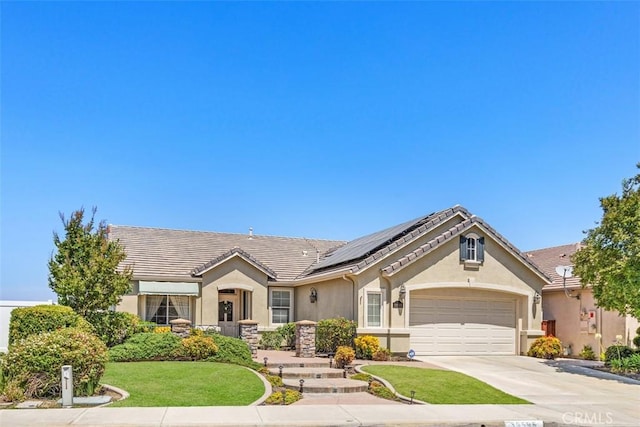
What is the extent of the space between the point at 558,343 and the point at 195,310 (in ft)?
48.1

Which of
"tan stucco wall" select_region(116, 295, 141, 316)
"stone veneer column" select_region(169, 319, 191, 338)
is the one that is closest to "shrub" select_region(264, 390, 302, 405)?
"stone veneer column" select_region(169, 319, 191, 338)

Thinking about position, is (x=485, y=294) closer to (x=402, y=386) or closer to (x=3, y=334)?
(x=402, y=386)

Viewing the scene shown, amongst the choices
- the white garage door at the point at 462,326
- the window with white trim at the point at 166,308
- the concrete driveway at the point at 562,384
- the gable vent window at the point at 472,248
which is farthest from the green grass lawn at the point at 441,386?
the window with white trim at the point at 166,308

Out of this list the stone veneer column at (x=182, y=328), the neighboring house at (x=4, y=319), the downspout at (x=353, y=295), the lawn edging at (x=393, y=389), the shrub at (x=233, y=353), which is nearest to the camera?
the lawn edging at (x=393, y=389)

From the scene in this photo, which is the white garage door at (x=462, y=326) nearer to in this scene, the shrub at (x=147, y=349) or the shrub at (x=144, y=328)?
the shrub at (x=147, y=349)

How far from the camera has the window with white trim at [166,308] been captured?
26.7m

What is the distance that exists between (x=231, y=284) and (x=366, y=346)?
873 centimetres

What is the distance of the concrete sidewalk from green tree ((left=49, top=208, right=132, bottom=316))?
319 inches

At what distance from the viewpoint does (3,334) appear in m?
22.1

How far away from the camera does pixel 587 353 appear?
926 inches

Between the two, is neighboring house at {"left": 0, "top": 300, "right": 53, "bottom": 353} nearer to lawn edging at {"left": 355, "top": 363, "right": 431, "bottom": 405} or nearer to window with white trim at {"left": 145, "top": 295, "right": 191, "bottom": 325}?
window with white trim at {"left": 145, "top": 295, "right": 191, "bottom": 325}

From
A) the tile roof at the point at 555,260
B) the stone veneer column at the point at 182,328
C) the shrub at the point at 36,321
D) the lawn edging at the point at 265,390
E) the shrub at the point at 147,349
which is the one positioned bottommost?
the lawn edging at the point at 265,390

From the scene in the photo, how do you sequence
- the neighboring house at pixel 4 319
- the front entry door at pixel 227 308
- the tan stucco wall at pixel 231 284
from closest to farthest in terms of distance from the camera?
the neighboring house at pixel 4 319
the tan stucco wall at pixel 231 284
the front entry door at pixel 227 308

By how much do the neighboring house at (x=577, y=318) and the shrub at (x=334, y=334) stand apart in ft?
26.6
